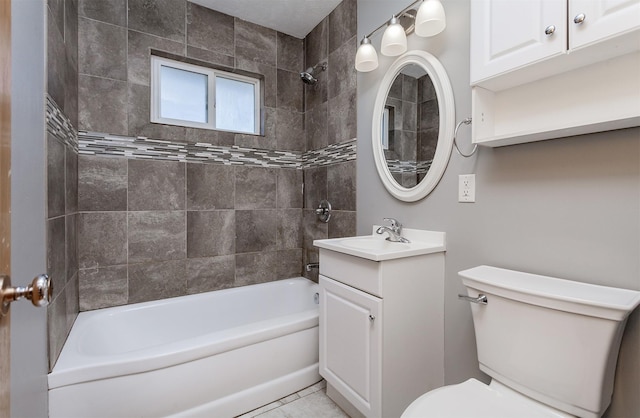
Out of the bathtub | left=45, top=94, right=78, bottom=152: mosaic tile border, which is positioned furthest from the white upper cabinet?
left=45, top=94, right=78, bottom=152: mosaic tile border

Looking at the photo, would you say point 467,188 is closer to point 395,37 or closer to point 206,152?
point 395,37

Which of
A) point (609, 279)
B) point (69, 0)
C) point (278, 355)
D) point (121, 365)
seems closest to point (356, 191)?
point (278, 355)

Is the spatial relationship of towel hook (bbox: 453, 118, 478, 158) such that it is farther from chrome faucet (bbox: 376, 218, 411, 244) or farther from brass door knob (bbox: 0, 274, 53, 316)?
brass door knob (bbox: 0, 274, 53, 316)

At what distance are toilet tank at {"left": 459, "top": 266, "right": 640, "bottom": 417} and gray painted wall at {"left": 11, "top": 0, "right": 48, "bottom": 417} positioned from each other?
1389 mm

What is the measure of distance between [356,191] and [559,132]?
1.24m

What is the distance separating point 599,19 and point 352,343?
4.96 feet

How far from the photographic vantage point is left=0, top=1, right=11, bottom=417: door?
0.52 metres

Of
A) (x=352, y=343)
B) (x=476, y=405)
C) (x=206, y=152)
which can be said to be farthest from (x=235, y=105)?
(x=476, y=405)

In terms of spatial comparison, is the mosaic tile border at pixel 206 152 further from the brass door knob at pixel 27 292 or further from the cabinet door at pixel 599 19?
the brass door knob at pixel 27 292

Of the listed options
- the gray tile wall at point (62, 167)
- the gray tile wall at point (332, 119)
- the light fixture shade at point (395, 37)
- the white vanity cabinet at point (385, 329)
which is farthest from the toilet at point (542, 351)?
the gray tile wall at point (62, 167)

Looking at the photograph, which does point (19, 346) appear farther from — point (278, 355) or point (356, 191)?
point (356, 191)

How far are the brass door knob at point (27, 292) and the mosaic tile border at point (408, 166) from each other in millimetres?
1555

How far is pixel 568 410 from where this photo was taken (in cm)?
93

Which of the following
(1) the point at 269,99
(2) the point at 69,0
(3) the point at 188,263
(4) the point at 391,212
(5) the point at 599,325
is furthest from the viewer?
(1) the point at 269,99
